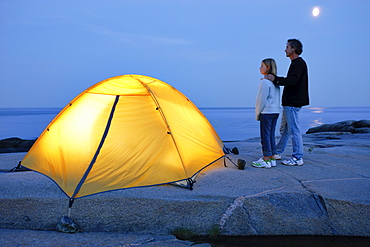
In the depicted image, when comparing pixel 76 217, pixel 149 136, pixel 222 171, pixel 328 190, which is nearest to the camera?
pixel 76 217

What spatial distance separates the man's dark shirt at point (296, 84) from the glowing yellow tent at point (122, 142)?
165 cm

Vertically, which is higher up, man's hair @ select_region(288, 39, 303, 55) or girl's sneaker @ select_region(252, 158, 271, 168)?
man's hair @ select_region(288, 39, 303, 55)

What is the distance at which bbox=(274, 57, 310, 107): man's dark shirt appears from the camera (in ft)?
17.4

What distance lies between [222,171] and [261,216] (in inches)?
59.2

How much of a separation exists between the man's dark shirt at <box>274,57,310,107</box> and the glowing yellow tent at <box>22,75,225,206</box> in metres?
1.65

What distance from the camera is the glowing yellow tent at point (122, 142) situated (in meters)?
4.34

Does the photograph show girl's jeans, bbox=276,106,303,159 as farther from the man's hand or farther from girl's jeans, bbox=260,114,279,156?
the man's hand

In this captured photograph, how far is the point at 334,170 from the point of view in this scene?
5.53 meters

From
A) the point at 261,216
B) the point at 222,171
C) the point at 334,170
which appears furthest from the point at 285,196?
the point at 334,170

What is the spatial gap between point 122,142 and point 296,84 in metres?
3.21

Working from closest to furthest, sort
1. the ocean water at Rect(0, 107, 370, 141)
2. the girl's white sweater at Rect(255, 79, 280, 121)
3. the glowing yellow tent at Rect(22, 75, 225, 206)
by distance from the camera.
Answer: the glowing yellow tent at Rect(22, 75, 225, 206) → the girl's white sweater at Rect(255, 79, 280, 121) → the ocean water at Rect(0, 107, 370, 141)

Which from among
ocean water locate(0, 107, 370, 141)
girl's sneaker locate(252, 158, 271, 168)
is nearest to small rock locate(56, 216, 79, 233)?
girl's sneaker locate(252, 158, 271, 168)

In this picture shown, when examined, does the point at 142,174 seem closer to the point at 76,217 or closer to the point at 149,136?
the point at 149,136

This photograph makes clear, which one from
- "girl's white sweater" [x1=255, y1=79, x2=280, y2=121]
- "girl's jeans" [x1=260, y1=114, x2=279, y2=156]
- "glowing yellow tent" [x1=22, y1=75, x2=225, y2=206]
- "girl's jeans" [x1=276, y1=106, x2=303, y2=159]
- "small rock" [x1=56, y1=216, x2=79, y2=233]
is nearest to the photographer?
"small rock" [x1=56, y1=216, x2=79, y2=233]
